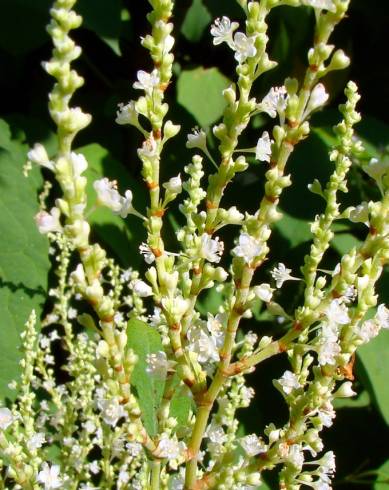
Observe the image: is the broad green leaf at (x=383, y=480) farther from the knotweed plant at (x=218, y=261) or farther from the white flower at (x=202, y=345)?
the white flower at (x=202, y=345)

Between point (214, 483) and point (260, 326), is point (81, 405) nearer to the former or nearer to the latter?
point (214, 483)

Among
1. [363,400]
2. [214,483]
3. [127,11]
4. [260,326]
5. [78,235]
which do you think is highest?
[127,11]

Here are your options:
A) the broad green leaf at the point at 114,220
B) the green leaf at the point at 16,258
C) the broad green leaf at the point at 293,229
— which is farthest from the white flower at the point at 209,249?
the broad green leaf at the point at 293,229

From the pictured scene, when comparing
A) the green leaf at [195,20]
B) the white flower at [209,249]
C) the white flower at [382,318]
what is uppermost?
the green leaf at [195,20]

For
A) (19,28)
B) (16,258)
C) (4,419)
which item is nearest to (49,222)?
(4,419)

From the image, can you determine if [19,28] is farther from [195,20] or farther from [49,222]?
[49,222]

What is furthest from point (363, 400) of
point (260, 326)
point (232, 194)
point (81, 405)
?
point (81, 405)
